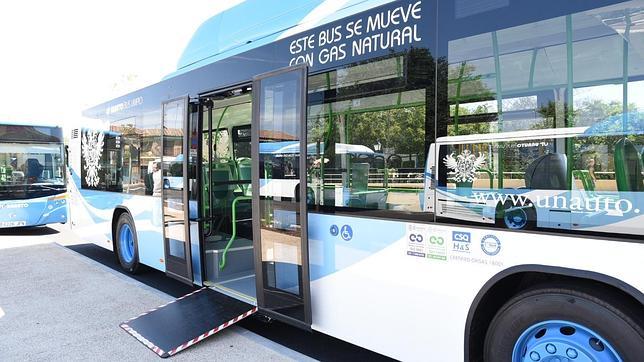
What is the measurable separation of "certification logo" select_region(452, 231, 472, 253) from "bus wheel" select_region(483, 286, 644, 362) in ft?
1.27

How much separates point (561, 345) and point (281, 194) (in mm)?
2329

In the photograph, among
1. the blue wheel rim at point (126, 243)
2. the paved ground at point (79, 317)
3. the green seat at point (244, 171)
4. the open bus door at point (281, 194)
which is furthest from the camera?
the blue wheel rim at point (126, 243)

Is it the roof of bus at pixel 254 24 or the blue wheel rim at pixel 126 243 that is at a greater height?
the roof of bus at pixel 254 24

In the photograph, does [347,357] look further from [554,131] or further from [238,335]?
[554,131]

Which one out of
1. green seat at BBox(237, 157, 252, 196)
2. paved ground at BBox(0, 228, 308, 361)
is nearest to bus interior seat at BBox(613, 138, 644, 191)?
paved ground at BBox(0, 228, 308, 361)

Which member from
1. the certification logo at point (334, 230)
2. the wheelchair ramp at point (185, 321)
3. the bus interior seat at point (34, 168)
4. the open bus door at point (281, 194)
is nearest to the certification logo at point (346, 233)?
the certification logo at point (334, 230)

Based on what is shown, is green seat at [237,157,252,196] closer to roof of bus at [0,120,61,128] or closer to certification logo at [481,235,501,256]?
certification logo at [481,235,501,256]

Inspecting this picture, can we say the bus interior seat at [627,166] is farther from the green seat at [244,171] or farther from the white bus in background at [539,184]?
the green seat at [244,171]

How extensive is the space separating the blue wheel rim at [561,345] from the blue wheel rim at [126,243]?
19.2 feet

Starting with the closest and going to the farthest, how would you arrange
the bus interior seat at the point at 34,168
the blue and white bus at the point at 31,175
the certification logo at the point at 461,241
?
the certification logo at the point at 461,241, the blue and white bus at the point at 31,175, the bus interior seat at the point at 34,168

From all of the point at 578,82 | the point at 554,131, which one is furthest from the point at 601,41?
the point at 554,131

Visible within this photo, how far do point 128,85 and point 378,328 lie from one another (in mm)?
5268

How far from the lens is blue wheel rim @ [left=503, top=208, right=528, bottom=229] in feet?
8.32

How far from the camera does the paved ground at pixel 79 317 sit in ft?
13.0
